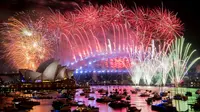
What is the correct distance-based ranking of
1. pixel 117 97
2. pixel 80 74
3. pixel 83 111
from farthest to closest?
pixel 80 74 < pixel 117 97 < pixel 83 111

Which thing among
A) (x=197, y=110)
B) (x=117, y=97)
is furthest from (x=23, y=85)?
(x=197, y=110)

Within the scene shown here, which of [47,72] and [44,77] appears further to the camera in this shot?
[44,77]

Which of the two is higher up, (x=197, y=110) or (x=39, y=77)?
(x=39, y=77)

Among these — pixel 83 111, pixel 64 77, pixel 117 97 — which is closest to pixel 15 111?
pixel 83 111

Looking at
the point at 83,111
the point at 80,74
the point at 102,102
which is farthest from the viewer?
the point at 80,74

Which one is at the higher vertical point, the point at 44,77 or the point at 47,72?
the point at 47,72

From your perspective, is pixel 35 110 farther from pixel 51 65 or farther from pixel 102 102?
pixel 51 65

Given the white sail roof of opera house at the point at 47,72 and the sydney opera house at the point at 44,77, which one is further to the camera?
the sydney opera house at the point at 44,77

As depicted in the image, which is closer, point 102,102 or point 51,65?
point 102,102

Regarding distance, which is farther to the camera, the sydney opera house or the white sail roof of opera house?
the sydney opera house

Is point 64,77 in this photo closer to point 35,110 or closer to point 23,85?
point 23,85
